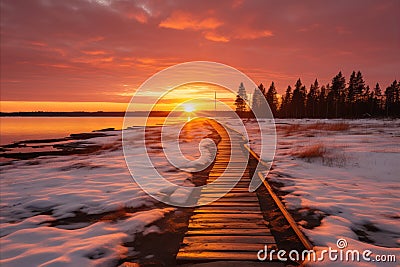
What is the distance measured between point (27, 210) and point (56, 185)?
2320 millimetres

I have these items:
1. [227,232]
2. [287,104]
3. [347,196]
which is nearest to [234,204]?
[227,232]

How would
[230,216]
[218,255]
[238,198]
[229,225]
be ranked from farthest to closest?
1. [238,198]
2. [230,216]
3. [229,225]
4. [218,255]

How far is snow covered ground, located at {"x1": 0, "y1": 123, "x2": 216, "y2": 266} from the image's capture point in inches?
162

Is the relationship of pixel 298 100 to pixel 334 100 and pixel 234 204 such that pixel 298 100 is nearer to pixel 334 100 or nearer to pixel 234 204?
pixel 334 100

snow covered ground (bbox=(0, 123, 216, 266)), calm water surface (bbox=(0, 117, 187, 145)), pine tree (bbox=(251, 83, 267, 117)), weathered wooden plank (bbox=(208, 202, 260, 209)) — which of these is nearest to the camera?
snow covered ground (bbox=(0, 123, 216, 266))

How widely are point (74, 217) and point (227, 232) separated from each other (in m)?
3.72

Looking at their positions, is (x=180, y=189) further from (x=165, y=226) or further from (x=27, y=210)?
(x=27, y=210)

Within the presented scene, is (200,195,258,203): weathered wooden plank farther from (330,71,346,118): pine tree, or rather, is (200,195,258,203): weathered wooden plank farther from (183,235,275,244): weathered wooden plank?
(330,71,346,118): pine tree

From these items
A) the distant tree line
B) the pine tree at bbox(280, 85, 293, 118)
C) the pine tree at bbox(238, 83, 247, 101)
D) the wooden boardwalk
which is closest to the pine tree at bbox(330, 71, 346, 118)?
the distant tree line

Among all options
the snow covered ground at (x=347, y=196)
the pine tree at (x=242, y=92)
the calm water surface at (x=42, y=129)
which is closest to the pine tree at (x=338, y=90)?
the pine tree at (x=242, y=92)

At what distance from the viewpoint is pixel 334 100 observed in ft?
249

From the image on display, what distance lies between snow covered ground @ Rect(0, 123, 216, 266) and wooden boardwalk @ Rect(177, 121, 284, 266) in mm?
998

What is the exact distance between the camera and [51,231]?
16.5 feet

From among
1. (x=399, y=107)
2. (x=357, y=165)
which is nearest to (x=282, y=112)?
(x=399, y=107)
